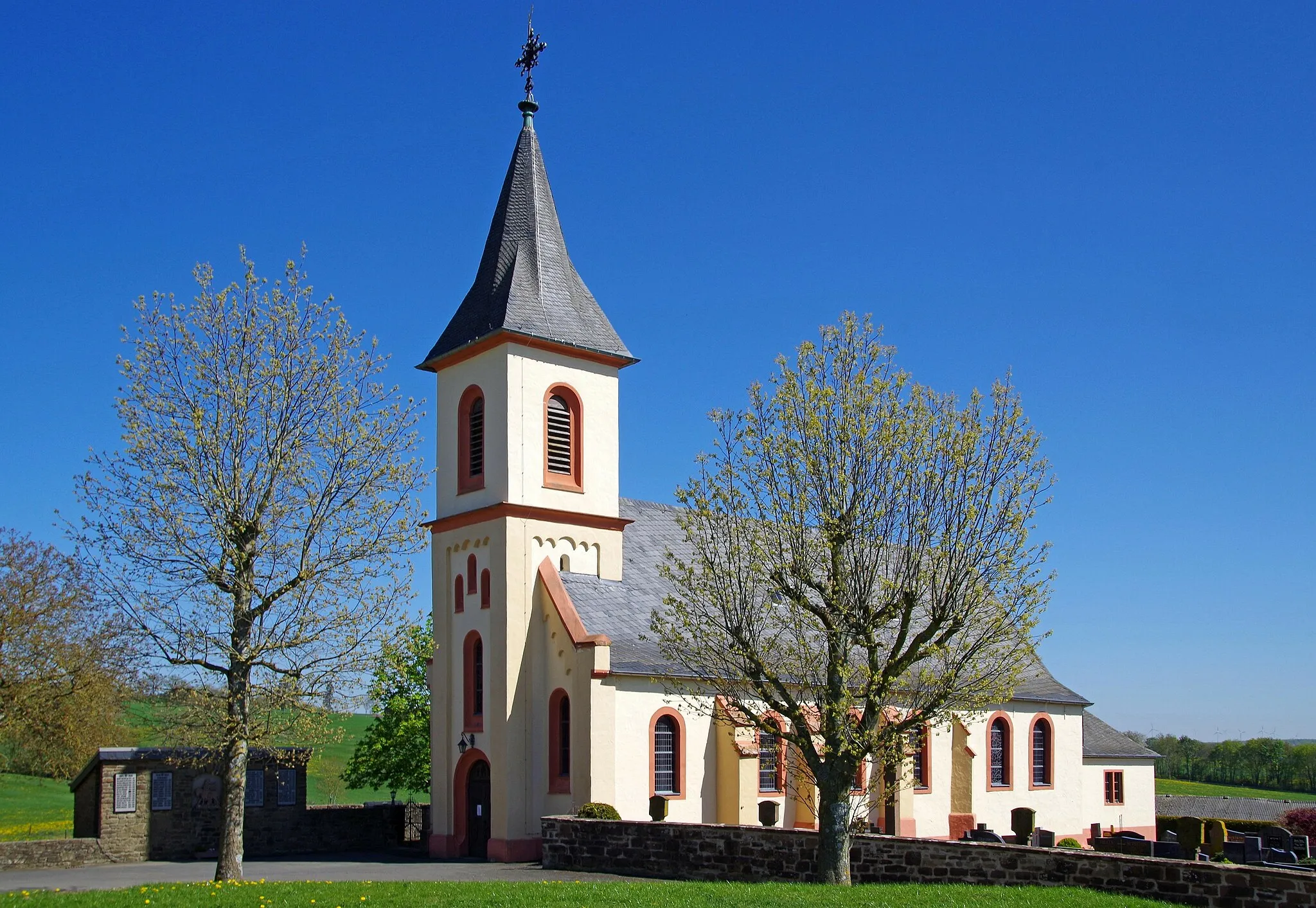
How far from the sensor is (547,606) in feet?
110

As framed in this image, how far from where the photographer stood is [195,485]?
21.2 m

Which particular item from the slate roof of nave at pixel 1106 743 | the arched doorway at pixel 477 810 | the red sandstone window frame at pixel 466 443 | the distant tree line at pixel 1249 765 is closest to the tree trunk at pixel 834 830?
the arched doorway at pixel 477 810

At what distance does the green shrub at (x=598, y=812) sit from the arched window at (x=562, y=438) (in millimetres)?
9247

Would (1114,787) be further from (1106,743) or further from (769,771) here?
(769,771)

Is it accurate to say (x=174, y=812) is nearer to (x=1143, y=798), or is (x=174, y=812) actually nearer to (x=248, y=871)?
(x=248, y=871)

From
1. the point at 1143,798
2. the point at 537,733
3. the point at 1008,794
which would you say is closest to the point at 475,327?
the point at 537,733

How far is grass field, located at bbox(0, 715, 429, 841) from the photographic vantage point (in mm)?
36447

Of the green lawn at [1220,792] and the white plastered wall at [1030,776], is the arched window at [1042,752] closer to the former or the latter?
the white plastered wall at [1030,776]

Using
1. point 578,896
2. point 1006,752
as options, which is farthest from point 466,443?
point 1006,752

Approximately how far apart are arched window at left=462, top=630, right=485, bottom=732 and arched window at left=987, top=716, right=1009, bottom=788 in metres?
17.7

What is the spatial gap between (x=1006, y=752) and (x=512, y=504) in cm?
1992

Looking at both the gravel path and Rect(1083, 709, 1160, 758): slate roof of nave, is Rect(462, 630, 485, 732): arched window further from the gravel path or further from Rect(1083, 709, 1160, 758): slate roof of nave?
Rect(1083, 709, 1160, 758): slate roof of nave

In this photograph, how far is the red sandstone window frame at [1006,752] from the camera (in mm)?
41228

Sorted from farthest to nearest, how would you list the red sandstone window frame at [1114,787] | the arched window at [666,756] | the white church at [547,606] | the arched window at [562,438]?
the red sandstone window frame at [1114,787]
the arched window at [562,438]
the arched window at [666,756]
the white church at [547,606]
